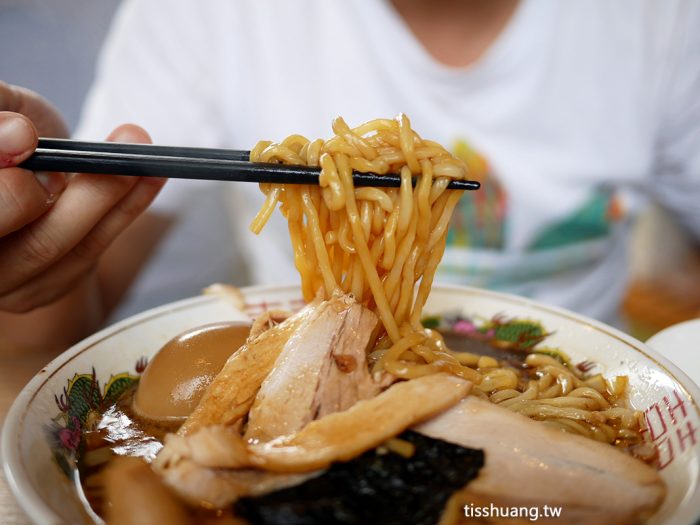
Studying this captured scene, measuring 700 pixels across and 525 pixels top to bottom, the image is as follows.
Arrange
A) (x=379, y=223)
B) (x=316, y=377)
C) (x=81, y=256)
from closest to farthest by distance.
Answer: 1. (x=316, y=377)
2. (x=379, y=223)
3. (x=81, y=256)

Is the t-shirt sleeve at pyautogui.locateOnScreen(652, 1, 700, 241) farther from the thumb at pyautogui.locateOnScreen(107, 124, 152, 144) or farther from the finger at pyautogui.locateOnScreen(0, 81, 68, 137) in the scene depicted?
the finger at pyautogui.locateOnScreen(0, 81, 68, 137)

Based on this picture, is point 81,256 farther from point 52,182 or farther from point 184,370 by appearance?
point 184,370

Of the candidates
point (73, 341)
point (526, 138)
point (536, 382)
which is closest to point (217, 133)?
point (73, 341)

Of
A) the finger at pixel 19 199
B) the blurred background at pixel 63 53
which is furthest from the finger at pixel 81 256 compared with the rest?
the blurred background at pixel 63 53

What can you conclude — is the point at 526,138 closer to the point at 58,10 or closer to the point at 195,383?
the point at 195,383

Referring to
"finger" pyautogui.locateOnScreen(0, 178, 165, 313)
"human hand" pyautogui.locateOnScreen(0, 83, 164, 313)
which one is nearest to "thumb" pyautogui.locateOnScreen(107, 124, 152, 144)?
"human hand" pyautogui.locateOnScreen(0, 83, 164, 313)

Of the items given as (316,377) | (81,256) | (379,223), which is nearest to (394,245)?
(379,223)
